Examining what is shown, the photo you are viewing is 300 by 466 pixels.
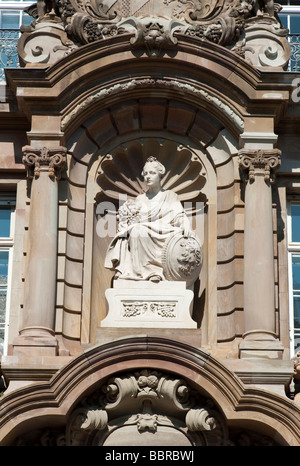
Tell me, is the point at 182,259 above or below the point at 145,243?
below

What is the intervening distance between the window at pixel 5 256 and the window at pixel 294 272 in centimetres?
332

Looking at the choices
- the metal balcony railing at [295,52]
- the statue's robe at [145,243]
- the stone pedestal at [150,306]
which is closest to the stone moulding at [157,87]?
the statue's robe at [145,243]

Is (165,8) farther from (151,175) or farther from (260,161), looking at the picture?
(260,161)

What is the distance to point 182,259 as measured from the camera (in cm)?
1509

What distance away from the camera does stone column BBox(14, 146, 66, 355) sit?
14.6m

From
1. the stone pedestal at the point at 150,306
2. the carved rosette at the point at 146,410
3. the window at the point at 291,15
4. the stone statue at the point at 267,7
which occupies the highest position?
the window at the point at 291,15

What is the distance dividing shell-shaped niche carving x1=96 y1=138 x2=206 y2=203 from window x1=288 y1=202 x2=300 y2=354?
113 centimetres

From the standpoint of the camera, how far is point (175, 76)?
16016mm

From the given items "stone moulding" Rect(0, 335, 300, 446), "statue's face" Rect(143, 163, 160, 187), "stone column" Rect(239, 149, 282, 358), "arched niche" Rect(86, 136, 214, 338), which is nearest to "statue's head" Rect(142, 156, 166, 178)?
"statue's face" Rect(143, 163, 160, 187)

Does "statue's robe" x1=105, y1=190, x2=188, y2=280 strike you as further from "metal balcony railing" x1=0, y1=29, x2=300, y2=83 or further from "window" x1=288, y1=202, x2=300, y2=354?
"metal balcony railing" x1=0, y1=29, x2=300, y2=83

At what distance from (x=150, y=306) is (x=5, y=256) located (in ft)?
7.00

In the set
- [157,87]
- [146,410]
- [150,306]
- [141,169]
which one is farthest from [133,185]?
[146,410]

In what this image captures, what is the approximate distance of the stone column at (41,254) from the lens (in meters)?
14.6

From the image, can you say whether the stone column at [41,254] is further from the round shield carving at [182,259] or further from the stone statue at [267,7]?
the stone statue at [267,7]
